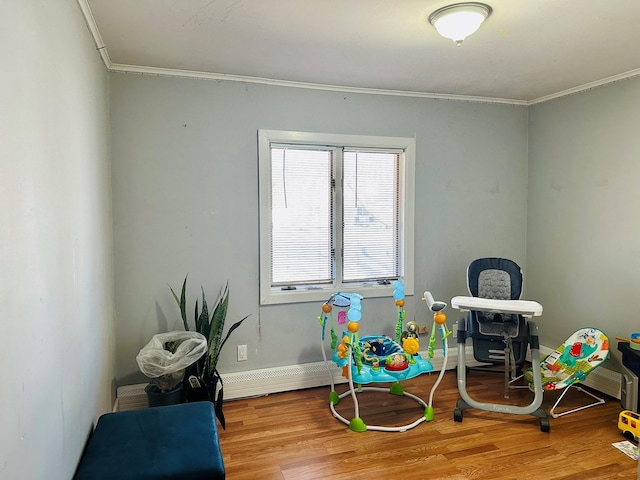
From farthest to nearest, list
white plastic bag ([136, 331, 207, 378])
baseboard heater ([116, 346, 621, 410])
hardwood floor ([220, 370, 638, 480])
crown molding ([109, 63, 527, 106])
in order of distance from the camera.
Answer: baseboard heater ([116, 346, 621, 410]), crown molding ([109, 63, 527, 106]), white plastic bag ([136, 331, 207, 378]), hardwood floor ([220, 370, 638, 480])

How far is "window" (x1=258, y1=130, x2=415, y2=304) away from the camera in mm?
3447

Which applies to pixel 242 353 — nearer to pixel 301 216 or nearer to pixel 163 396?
pixel 163 396

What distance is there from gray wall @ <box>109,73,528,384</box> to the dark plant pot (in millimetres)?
399

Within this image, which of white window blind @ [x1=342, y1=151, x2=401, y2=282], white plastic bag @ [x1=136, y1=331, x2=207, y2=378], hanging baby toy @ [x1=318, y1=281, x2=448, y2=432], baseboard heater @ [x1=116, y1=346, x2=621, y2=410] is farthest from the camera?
white window blind @ [x1=342, y1=151, x2=401, y2=282]

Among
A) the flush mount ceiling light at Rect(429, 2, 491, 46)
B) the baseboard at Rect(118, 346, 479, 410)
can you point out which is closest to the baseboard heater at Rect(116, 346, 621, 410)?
the baseboard at Rect(118, 346, 479, 410)

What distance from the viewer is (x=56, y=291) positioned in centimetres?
158

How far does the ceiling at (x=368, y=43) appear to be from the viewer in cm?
216

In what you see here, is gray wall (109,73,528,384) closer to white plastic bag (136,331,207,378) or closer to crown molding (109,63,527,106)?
crown molding (109,63,527,106)

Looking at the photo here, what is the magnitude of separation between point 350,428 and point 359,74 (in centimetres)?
237

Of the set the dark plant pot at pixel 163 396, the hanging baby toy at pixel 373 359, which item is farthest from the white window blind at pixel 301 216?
the dark plant pot at pixel 163 396

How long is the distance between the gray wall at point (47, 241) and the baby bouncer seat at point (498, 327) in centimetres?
220

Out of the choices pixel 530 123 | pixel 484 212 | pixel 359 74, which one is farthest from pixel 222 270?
pixel 530 123

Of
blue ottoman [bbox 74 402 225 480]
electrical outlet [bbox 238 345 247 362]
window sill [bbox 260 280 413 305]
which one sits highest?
window sill [bbox 260 280 413 305]

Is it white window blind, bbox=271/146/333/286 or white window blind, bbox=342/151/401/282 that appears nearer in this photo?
white window blind, bbox=271/146/333/286
